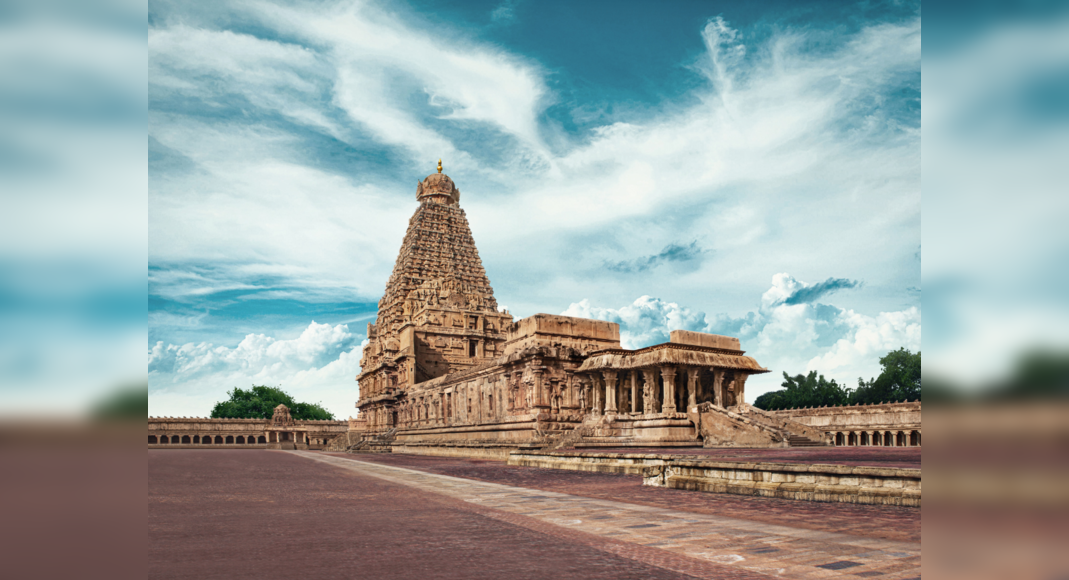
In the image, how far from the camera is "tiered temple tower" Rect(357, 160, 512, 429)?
88625 millimetres

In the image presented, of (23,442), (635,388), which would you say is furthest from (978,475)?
(635,388)

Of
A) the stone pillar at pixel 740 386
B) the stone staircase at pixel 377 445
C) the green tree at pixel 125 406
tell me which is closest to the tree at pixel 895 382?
the stone pillar at pixel 740 386

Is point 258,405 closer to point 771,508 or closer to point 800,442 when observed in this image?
point 800,442

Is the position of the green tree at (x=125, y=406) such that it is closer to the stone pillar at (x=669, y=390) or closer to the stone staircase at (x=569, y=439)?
the stone staircase at (x=569, y=439)

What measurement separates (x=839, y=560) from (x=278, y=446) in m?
103

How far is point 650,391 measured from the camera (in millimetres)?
42656

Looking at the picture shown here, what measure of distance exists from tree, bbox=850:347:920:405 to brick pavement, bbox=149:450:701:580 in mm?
70594

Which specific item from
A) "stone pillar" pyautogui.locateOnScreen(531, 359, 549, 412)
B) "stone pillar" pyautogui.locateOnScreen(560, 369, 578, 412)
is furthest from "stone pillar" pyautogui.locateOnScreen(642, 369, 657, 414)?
"stone pillar" pyautogui.locateOnScreen(531, 359, 549, 412)

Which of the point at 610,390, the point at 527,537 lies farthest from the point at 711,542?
the point at 610,390

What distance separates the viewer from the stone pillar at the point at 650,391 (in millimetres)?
42406

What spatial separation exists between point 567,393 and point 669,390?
835cm

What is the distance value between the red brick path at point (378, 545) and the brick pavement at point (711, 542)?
0.28ft

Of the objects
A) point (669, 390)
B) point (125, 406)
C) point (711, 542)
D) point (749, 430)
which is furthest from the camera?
point (669, 390)

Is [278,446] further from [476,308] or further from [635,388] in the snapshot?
[635,388]
